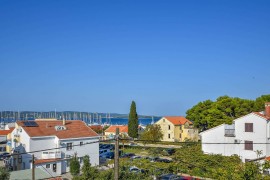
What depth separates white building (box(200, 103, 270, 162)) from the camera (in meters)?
39.3

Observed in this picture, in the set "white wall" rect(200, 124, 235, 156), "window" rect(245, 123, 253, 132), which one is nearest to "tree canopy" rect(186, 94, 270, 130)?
"white wall" rect(200, 124, 235, 156)

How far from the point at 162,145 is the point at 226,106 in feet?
50.3

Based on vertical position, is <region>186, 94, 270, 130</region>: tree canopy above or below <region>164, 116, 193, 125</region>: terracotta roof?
above

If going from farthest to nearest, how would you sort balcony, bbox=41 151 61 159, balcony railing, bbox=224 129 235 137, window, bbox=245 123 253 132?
balcony railing, bbox=224 129 235 137 → window, bbox=245 123 253 132 → balcony, bbox=41 151 61 159

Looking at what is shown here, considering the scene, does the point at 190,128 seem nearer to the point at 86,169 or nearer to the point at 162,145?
the point at 162,145

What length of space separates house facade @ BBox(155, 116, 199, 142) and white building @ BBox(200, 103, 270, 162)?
25.2 meters

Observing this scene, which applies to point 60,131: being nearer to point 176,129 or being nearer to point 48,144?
point 48,144

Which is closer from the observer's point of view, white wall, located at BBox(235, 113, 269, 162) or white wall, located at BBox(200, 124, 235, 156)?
white wall, located at BBox(235, 113, 269, 162)

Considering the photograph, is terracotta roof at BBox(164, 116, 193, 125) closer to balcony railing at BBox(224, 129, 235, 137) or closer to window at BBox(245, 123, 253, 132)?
balcony railing at BBox(224, 129, 235, 137)

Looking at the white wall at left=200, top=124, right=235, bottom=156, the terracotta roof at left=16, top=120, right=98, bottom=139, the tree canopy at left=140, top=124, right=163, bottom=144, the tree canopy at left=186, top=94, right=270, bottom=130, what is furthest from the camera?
the tree canopy at left=140, top=124, right=163, bottom=144

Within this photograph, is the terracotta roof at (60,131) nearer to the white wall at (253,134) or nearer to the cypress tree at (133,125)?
the white wall at (253,134)

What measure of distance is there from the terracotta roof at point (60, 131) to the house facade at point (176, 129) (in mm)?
29815

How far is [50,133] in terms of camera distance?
40.5m

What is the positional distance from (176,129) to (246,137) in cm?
3173
